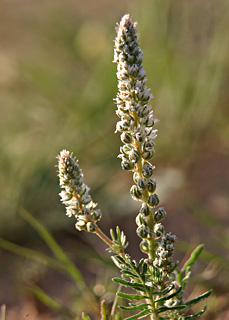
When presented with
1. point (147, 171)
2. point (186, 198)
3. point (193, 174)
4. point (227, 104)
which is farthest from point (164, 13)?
point (147, 171)

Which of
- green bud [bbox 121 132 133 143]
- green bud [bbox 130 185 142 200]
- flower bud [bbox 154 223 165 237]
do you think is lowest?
flower bud [bbox 154 223 165 237]

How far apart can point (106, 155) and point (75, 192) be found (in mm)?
1834

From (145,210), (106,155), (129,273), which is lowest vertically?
(129,273)

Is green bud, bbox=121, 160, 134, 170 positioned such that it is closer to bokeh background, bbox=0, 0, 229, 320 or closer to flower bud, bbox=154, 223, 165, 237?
flower bud, bbox=154, 223, 165, 237

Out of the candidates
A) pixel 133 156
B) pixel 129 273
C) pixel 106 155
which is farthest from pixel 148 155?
pixel 106 155

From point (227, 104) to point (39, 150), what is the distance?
1399 millimetres

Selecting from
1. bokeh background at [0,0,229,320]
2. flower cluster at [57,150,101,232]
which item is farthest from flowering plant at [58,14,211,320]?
bokeh background at [0,0,229,320]

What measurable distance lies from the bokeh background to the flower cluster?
0.61m

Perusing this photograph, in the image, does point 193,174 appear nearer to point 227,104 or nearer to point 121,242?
point 227,104

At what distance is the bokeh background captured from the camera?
2.09 meters

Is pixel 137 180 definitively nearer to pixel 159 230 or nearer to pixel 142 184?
pixel 142 184

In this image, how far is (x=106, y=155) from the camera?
3.06 meters

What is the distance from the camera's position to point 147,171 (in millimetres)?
1198

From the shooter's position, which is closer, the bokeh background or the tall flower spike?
the tall flower spike
